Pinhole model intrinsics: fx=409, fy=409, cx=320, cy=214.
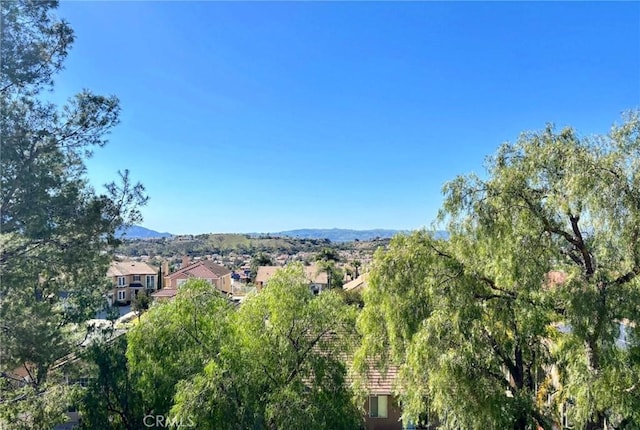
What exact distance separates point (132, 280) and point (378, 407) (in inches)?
1848

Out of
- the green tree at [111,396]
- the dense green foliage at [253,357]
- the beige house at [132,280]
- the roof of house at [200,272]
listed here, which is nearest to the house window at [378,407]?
the dense green foliage at [253,357]

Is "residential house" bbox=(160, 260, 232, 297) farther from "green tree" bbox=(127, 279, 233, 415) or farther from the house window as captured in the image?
"green tree" bbox=(127, 279, 233, 415)

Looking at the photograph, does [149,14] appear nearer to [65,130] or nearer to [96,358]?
[65,130]

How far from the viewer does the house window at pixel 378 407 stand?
17.7 meters

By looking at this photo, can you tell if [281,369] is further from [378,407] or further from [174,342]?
[378,407]

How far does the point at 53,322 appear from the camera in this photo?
1076cm

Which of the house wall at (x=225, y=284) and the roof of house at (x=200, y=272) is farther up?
the roof of house at (x=200, y=272)

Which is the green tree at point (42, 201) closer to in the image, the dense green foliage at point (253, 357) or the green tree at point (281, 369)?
the dense green foliage at point (253, 357)

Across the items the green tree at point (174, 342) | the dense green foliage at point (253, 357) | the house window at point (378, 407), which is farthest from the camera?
the house window at point (378, 407)

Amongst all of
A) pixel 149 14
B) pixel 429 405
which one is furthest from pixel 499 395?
pixel 149 14

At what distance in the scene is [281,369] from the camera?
37.2 feet

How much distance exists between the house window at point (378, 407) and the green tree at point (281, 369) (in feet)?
22.1

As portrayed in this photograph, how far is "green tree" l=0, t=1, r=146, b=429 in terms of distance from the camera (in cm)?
855

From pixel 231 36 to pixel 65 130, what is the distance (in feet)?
32.0
